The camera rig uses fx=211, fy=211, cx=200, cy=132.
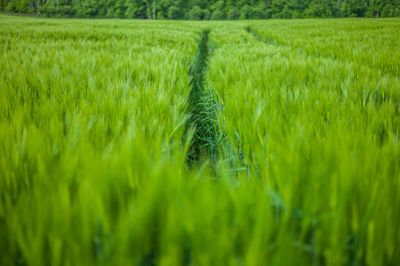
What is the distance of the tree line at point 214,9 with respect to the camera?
3641cm

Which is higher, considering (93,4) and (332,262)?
(93,4)

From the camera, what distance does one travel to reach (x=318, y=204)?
12.5 inches

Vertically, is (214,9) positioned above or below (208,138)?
above

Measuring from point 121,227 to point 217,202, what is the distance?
0.14 meters

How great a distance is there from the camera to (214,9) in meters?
38.5

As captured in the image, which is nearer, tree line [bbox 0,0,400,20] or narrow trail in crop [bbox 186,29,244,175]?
narrow trail in crop [bbox 186,29,244,175]

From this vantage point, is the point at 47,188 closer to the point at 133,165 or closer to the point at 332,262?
the point at 133,165

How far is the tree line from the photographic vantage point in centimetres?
3641

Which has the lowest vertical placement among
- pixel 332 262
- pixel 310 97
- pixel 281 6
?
pixel 332 262

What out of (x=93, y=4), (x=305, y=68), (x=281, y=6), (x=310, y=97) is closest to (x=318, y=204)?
(x=310, y=97)

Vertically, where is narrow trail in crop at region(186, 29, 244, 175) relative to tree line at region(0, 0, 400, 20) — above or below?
below

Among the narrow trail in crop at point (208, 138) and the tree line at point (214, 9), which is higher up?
the tree line at point (214, 9)

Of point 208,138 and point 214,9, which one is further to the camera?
point 214,9

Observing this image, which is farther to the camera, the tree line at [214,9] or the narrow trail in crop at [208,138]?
the tree line at [214,9]
